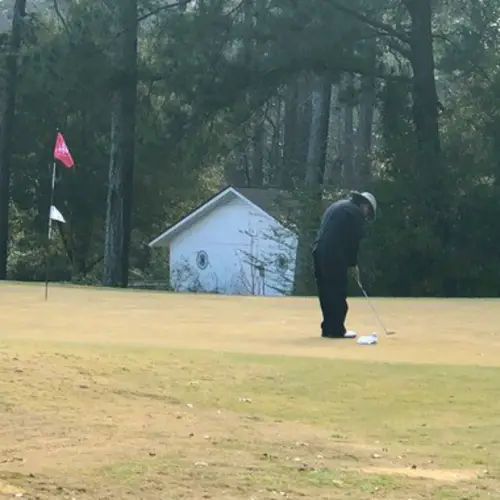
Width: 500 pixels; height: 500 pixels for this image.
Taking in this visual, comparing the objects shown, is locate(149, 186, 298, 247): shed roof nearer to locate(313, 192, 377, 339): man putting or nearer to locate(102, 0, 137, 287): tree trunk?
locate(102, 0, 137, 287): tree trunk

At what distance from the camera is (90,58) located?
37469 mm

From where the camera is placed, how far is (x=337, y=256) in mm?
15453

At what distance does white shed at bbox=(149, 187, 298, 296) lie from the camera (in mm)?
47750

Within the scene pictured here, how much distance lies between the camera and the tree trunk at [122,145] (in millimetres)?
38000

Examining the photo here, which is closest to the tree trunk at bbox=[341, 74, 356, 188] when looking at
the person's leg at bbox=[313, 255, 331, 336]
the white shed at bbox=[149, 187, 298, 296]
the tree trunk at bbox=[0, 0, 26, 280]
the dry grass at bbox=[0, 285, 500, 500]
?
the white shed at bbox=[149, 187, 298, 296]

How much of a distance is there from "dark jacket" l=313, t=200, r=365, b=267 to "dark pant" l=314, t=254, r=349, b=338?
74 millimetres

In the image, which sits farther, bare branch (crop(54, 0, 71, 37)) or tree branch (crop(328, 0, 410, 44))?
bare branch (crop(54, 0, 71, 37))

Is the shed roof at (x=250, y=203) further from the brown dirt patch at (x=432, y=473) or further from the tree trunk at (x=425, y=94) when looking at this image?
the brown dirt patch at (x=432, y=473)

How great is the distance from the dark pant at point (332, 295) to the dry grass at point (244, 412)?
1.12 ft

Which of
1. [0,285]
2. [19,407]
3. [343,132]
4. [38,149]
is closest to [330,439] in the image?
[19,407]

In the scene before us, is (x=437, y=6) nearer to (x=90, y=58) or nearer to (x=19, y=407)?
(x=90, y=58)

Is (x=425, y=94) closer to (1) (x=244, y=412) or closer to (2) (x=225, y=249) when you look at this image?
(2) (x=225, y=249)

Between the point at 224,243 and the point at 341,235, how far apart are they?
36.6 metres

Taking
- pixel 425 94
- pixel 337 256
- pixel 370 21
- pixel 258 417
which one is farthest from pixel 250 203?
pixel 258 417
